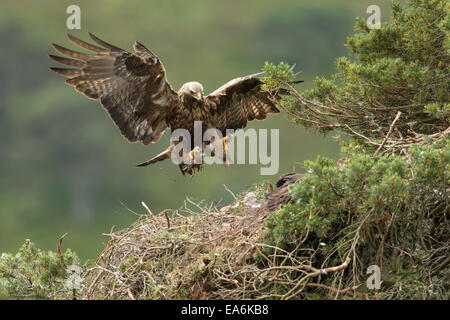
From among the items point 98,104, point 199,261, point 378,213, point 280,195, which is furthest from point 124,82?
point 98,104

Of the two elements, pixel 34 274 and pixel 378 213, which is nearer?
pixel 378 213

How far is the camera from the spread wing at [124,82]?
18.1ft

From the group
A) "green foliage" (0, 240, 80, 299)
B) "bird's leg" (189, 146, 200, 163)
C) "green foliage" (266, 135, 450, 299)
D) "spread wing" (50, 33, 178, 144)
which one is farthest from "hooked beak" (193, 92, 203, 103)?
"green foliage" (266, 135, 450, 299)

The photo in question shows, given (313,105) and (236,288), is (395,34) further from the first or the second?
(236,288)

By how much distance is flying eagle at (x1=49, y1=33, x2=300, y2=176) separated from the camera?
18.1ft

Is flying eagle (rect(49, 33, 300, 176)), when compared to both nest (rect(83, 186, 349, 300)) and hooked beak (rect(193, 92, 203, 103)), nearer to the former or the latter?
hooked beak (rect(193, 92, 203, 103))

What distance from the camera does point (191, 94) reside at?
20.4ft

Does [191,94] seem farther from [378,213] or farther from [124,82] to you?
[378,213]

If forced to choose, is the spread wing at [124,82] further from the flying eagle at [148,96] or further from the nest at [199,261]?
the nest at [199,261]

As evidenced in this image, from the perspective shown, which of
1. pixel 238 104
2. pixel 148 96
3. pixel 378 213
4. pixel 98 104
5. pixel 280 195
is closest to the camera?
pixel 378 213

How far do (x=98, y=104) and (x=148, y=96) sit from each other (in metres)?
19.5

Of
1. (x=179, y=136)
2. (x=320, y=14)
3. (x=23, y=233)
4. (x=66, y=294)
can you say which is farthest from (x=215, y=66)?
(x=66, y=294)

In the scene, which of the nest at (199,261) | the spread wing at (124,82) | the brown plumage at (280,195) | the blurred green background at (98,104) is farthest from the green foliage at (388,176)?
the blurred green background at (98,104)

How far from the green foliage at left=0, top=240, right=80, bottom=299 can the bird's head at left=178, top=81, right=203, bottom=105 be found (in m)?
2.10
